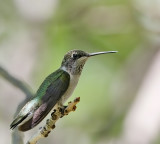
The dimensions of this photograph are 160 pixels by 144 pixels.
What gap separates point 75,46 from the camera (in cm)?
909

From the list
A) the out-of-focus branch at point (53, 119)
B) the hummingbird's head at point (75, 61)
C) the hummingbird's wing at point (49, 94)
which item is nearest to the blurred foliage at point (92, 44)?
the hummingbird's head at point (75, 61)

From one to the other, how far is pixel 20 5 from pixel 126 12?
6.45 feet

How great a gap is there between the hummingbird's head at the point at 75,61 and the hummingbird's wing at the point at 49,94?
0.10 m

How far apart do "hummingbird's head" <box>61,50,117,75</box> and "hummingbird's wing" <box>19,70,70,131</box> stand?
0.10 metres

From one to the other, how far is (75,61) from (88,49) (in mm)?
5334

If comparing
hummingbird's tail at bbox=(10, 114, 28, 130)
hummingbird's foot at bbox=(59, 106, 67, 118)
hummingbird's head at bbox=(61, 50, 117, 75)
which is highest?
Result: hummingbird's head at bbox=(61, 50, 117, 75)

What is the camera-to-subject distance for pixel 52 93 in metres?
3.30

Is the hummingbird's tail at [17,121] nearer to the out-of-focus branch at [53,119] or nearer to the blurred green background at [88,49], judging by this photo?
the out-of-focus branch at [53,119]

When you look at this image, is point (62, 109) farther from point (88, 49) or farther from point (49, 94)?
point (88, 49)

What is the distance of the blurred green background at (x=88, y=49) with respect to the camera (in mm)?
7730

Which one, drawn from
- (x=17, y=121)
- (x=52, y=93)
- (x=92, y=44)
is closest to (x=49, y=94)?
(x=52, y=93)

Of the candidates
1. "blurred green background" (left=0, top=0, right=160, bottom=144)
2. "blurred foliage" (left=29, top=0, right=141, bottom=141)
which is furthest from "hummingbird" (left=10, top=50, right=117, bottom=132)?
"blurred foliage" (left=29, top=0, right=141, bottom=141)

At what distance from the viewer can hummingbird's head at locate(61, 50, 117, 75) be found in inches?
146

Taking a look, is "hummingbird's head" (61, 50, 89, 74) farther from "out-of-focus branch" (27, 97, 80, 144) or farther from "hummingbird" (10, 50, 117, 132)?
"out-of-focus branch" (27, 97, 80, 144)
